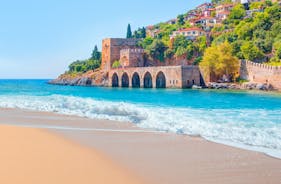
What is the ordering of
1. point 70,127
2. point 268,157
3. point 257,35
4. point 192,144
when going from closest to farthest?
point 268,157
point 192,144
point 70,127
point 257,35

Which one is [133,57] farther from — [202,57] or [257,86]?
[257,86]

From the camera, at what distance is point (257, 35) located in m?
66.1

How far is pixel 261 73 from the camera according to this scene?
51.2 m

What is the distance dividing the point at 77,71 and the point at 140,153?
94.5 m

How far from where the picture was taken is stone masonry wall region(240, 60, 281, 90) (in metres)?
48.7

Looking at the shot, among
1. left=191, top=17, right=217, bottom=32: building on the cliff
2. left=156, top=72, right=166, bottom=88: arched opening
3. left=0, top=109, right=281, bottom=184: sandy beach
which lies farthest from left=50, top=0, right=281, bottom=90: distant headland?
left=0, top=109, right=281, bottom=184: sandy beach

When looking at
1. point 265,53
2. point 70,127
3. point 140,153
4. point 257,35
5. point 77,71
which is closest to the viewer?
point 140,153

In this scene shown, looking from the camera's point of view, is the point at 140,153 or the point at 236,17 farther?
the point at 236,17

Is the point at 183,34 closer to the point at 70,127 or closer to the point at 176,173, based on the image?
the point at 70,127

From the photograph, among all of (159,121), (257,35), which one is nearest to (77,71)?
(257,35)

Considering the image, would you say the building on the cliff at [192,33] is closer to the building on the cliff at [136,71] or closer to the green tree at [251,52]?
the building on the cliff at [136,71]

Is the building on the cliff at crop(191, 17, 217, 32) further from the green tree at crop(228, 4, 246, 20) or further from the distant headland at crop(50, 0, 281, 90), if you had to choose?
the green tree at crop(228, 4, 246, 20)

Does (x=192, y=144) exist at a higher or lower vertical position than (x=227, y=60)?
lower

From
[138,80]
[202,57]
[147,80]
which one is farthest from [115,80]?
[202,57]
